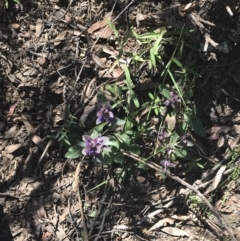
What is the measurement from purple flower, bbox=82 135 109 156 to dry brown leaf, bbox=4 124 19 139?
→ 587 mm

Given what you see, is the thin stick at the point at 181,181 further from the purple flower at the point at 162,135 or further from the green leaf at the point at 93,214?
Answer: the green leaf at the point at 93,214

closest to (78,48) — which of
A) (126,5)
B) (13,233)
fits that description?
(126,5)

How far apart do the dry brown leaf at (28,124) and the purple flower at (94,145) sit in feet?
1.66

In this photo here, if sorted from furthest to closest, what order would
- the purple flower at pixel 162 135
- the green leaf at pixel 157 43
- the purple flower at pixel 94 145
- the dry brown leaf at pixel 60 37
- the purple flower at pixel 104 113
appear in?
1. the dry brown leaf at pixel 60 37
2. the purple flower at pixel 162 135
3. the green leaf at pixel 157 43
4. the purple flower at pixel 104 113
5. the purple flower at pixel 94 145

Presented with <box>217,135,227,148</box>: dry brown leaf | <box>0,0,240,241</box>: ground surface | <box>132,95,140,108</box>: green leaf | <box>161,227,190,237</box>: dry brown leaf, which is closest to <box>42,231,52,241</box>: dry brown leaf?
<box>0,0,240,241</box>: ground surface

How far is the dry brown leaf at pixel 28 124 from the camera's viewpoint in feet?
8.86

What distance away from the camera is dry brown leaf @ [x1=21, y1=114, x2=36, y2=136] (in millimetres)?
2701

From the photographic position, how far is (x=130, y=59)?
2.67m

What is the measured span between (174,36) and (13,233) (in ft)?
4.81

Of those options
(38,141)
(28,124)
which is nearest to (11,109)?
(28,124)

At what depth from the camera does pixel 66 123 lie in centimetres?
267

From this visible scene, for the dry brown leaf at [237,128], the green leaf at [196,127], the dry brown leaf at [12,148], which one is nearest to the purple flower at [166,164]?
the green leaf at [196,127]

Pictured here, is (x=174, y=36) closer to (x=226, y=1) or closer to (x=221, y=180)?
(x=226, y=1)

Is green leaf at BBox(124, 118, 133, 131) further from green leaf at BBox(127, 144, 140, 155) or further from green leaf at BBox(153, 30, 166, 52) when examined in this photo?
green leaf at BBox(153, 30, 166, 52)
